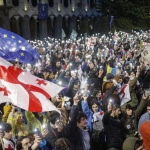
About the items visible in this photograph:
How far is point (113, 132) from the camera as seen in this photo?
16.4ft

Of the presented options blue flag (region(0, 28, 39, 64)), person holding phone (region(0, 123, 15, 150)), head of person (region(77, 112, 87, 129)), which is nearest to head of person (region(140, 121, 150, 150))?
head of person (region(77, 112, 87, 129))

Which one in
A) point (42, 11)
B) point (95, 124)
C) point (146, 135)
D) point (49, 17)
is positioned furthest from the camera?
point (49, 17)

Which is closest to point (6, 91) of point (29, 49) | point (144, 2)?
point (29, 49)

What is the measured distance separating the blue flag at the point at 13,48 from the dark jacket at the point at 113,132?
3.05 meters

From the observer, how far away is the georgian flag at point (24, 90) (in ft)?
14.5

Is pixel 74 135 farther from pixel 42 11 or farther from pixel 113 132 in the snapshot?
pixel 42 11

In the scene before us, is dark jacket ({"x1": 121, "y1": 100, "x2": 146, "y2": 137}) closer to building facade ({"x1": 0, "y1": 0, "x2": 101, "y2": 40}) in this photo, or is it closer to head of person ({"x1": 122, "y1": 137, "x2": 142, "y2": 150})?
head of person ({"x1": 122, "y1": 137, "x2": 142, "y2": 150})

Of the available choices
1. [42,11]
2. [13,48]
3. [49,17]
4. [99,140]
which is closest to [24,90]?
[99,140]

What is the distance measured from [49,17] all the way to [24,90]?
3216 cm

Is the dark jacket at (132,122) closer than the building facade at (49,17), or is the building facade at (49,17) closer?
the dark jacket at (132,122)

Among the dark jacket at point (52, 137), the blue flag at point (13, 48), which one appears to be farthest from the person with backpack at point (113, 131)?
the blue flag at point (13, 48)

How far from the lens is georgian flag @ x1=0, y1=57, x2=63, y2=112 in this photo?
4.41 meters

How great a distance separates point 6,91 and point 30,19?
103ft

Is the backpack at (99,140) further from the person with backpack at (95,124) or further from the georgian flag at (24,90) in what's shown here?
the georgian flag at (24,90)
